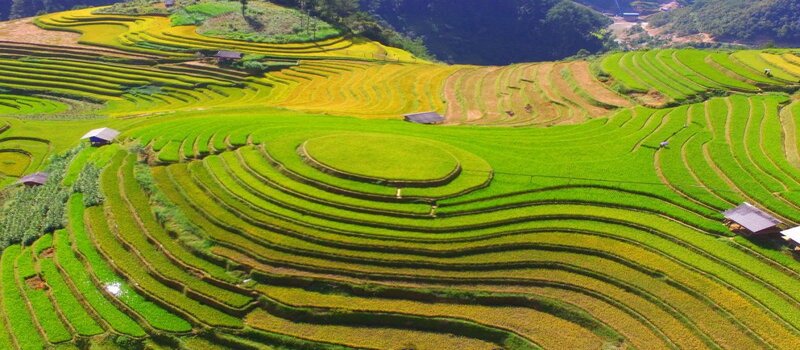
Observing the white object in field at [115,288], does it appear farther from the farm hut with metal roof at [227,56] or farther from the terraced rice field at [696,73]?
the farm hut with metal roof at [227,56]

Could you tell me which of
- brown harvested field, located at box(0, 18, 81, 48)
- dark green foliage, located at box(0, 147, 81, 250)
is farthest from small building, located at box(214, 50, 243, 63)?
dark green foliage, located at box(0, 147, 81, 250)

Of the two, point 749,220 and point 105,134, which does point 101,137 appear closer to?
point 105,134

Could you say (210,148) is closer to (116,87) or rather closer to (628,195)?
(628,195)

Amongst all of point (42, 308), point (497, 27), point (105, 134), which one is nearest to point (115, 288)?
point (42, 308)

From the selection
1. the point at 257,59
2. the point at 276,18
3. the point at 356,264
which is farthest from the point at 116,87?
the point at 356,264

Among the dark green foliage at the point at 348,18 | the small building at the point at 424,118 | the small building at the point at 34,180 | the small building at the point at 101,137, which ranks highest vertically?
the dark green foliage at the point at 348,18

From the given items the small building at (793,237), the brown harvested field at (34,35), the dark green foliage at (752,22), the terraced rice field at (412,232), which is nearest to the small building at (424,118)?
the terraced rice field at (412,232)
